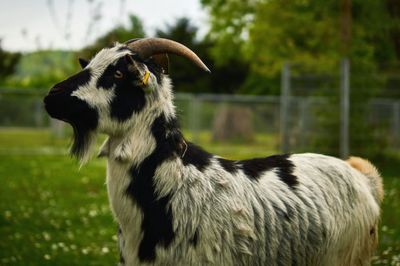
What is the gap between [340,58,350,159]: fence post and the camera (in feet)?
70.1

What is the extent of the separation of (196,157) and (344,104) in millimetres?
17089

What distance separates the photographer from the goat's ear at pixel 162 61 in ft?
16.8

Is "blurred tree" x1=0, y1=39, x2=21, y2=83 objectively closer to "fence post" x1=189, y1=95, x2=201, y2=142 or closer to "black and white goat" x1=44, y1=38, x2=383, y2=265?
"fence post" x1=189, y1=95, x2=201, y2=142

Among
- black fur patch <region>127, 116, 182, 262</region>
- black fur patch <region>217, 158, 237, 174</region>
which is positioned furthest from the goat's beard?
black fur patch <region>217, 158, 237, 174</region>

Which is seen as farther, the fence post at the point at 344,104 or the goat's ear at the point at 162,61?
the fence post at the point at 344,104

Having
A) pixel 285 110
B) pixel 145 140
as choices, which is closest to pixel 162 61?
pixel 145 140

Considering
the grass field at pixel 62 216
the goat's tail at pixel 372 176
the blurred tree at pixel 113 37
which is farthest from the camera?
the blurred tree at pixel 113 37

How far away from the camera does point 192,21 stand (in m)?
54.5

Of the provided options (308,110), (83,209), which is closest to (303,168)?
(83,209)

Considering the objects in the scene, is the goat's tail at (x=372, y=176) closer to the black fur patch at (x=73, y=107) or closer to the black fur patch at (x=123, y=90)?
the black fur patch at (x=123, y=90)

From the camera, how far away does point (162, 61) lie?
5152 mm

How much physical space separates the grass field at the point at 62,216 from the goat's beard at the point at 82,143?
3.35m

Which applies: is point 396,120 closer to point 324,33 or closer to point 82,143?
point 324,33

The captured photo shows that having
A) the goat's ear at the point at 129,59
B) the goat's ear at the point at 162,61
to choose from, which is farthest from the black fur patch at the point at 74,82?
the goat's ear at the point at 162,61
